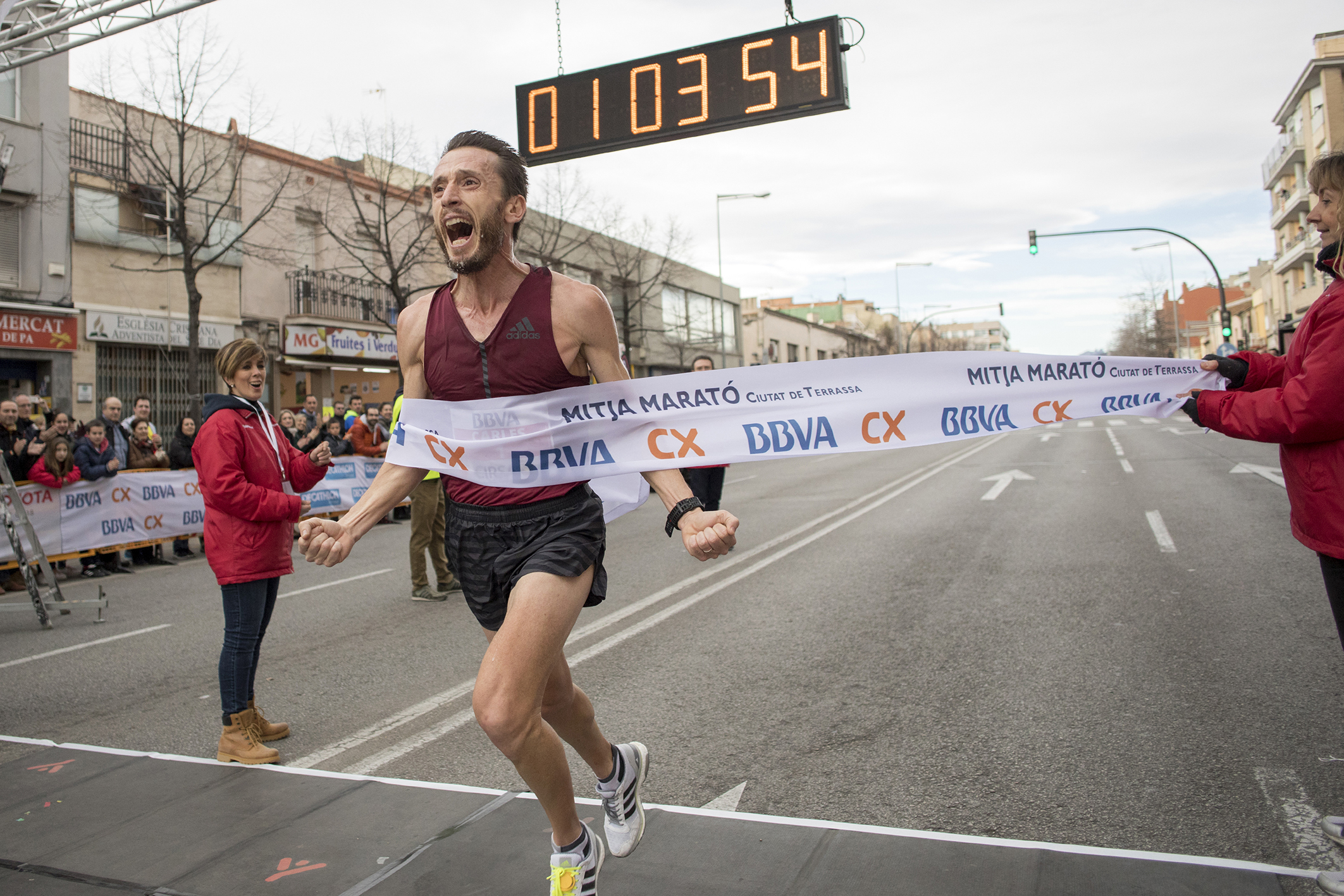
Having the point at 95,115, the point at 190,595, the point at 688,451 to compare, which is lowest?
the point at 190,595

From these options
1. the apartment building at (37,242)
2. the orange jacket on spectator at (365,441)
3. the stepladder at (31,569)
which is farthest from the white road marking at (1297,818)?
the apartment building at (37,242)

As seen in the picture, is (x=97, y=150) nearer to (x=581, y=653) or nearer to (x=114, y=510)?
(x=114, y=510)

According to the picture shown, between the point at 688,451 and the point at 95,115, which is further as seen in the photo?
the point at 95,115

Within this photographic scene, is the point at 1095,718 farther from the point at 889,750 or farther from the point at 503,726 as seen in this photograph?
the point at 503,726

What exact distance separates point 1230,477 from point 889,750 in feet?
44.4

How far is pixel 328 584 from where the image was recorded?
923cm

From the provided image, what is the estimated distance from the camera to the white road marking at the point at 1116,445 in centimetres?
2064

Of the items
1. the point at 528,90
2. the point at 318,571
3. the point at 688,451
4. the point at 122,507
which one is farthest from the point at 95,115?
the point at 688,451

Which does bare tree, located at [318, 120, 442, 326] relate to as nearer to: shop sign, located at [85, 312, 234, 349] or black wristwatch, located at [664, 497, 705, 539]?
shop sign, located at [85, 312, 234, 349]

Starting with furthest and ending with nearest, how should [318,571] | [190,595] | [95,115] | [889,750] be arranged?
[95,115] → [318,571] → [190,595] → [889,750]

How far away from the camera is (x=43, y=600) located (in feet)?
25.9

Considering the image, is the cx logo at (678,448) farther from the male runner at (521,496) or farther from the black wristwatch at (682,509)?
the black wristwatch at (682,509)

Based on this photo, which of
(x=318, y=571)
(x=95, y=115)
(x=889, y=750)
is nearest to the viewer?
(x=889, y=750)

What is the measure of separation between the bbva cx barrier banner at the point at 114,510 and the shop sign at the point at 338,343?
10099 mm
